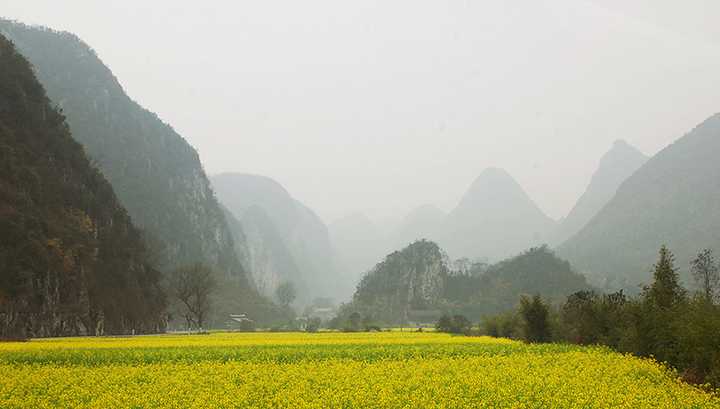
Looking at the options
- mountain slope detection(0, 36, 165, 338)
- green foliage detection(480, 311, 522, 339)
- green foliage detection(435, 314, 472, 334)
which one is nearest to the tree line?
green foliage detection(480, 311, 522, 339)

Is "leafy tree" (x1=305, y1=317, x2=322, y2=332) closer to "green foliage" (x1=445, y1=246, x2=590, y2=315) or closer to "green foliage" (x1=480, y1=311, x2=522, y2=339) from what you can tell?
"green foliage" (x1=480, y1=311, x2=522, y2=339)

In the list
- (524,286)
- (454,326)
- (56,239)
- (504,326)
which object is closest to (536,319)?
(504,326)

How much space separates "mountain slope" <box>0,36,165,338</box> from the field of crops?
133ft

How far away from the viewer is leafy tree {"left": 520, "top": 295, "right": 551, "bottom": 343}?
52.6 metres

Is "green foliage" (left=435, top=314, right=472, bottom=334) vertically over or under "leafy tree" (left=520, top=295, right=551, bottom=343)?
under

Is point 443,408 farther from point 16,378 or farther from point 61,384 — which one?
point 16,378

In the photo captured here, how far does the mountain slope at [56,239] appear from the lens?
71188 mm

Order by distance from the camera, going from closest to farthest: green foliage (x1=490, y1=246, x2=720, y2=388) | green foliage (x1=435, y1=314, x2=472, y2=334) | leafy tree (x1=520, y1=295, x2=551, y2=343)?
green foliage (x1=490, y1=246, x2=720, y2=388) < leafy tree (x1=520, y1=295, x2=551, y2=343) < green foliage (x1=435, y1=314, x2=472, y2=334)

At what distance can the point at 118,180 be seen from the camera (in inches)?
7544

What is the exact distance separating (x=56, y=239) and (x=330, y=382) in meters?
69.2

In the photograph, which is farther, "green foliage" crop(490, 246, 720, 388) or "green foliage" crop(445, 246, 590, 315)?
"green foliage" crop(445, 246, 590, 315)

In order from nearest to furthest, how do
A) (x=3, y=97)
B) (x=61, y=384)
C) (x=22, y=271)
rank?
(x=61, y=384) < (x=22, y=271) < (x=3, y=97)

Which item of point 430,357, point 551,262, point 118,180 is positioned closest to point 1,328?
point 430,357

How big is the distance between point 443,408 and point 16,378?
17587 mm
